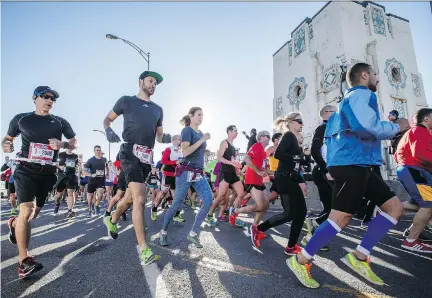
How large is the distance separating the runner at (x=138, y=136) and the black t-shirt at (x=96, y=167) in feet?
17.9

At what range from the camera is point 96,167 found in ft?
28.5

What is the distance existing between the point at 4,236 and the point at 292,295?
6304 millimetres

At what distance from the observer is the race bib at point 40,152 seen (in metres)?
3.30

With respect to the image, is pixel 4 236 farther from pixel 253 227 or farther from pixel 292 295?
pixel 292 295

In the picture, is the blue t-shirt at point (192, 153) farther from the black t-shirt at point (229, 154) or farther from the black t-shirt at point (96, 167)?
the black t-shirt at point (96, 167)

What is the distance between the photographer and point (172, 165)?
7.88 metres

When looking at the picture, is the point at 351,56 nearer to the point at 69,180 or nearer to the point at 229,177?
the point at 229,177

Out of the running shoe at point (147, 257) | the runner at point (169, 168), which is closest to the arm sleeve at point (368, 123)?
the running shoe at point (147, 257)

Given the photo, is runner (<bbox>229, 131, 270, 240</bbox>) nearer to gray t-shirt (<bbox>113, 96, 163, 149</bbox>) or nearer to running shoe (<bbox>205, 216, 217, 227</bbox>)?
running shoe (<bbox>205, 216, 217, 227</bbox>)

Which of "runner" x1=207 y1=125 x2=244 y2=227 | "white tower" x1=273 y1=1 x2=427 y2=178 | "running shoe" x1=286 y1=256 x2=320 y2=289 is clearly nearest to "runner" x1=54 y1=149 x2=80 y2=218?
"runner" x1=207 y1=125 x2=244 y2=227

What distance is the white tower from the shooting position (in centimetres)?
1950

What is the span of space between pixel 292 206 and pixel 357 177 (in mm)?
1264

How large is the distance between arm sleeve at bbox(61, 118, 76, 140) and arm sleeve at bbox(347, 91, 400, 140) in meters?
3.77

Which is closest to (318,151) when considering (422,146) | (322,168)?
(322,168)
